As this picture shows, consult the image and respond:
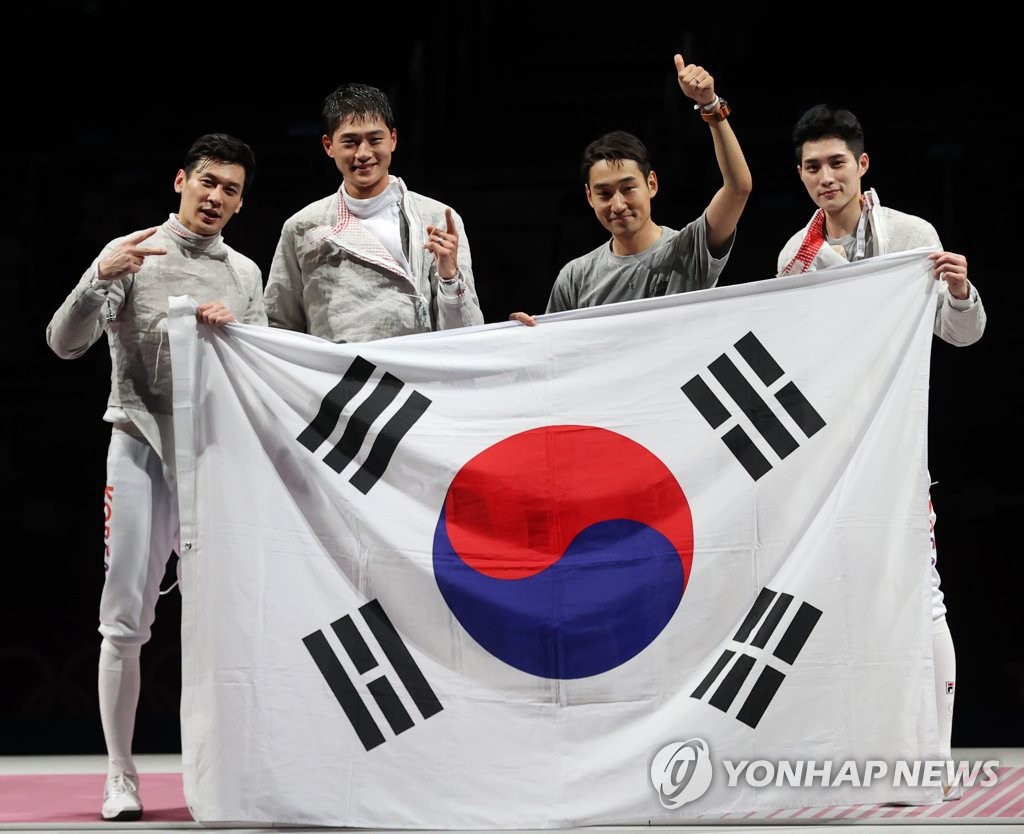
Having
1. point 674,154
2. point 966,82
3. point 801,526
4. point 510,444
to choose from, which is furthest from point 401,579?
point 966,82

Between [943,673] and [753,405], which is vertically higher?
[753,405]

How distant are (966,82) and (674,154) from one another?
1.08 m

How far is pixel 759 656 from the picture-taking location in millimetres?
2318

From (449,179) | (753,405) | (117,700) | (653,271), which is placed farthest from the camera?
Result: (449,179)

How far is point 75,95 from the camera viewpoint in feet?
15.2

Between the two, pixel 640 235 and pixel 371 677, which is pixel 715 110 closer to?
pixel 640 235

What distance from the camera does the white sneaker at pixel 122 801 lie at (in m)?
2.51

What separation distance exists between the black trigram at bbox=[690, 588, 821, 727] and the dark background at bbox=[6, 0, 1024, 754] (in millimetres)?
1602

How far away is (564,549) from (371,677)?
0.46m

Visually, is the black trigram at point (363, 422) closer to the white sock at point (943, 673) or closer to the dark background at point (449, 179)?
the white sock at point (943, 673)

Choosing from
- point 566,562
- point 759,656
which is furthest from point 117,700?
point 759,656

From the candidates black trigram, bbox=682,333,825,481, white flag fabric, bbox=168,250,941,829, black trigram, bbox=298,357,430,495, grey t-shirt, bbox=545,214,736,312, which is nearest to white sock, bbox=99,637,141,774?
white flag fabric, bbox=168,250,941,829

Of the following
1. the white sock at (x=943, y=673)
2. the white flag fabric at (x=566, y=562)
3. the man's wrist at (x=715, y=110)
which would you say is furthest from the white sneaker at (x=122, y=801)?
the man's wrist at (x=715, y=110)

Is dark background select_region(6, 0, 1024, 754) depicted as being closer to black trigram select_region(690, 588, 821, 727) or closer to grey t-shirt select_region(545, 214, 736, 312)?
grey t-shirt select_region(545, 214, 736, 312)
